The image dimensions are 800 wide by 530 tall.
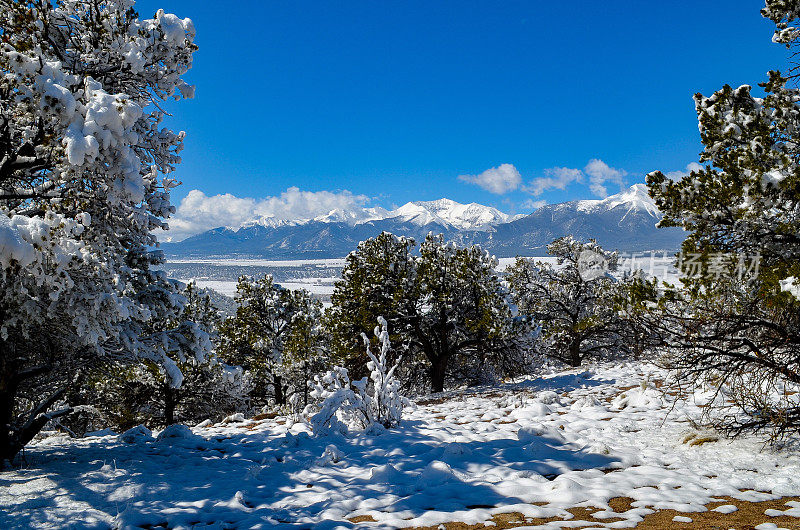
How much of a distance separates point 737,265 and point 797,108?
2329mm

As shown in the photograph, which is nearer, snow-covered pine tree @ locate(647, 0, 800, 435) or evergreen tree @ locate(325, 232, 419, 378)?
snow-covered pine tree @ locate(647, 0, 800, 435)

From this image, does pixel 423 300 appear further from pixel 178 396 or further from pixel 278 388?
pixel 178 396

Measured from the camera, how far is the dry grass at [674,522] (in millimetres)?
3752

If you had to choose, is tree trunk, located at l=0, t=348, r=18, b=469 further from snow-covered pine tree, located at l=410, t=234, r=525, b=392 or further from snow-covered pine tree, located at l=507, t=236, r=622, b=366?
snow-covered pine tree, located at l=507, t=236, r=622, b=366

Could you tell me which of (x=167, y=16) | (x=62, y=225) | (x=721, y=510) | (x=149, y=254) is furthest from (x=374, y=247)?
(x=721, y=510)

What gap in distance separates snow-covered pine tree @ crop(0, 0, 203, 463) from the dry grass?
4.81 meters

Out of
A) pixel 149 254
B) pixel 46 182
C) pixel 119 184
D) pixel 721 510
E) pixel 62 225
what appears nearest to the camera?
pixel 721 510

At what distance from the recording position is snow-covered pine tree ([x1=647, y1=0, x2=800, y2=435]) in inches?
208

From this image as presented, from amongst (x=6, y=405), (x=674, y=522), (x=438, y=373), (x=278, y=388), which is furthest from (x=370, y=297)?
(x=674, y=522)

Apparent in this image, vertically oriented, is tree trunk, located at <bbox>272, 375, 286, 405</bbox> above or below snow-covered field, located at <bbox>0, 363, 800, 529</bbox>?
below

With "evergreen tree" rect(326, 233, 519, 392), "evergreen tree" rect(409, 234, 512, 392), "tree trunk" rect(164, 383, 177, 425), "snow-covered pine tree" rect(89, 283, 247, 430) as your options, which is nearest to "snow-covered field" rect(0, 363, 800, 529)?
"evergreen tree" rect(326, 233, 519, 392)

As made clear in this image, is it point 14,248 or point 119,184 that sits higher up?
point 119,184

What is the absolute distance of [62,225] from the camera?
206 inches

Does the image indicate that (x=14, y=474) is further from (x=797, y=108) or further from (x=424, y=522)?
(x=797, y=108)
